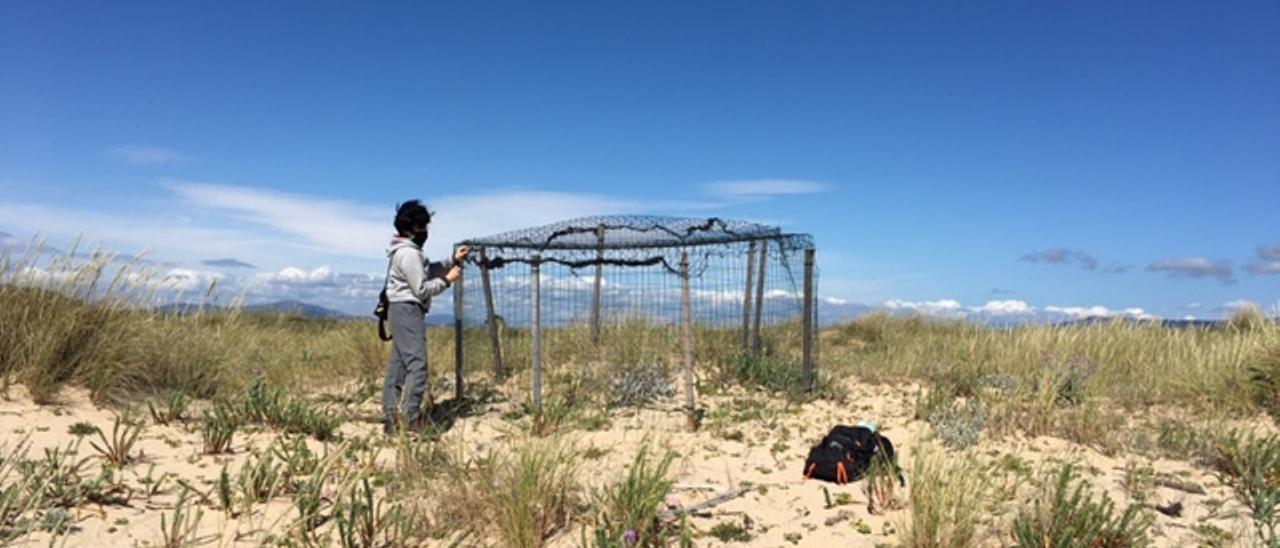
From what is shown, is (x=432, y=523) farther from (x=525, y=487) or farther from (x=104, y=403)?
(x=104, y=403)

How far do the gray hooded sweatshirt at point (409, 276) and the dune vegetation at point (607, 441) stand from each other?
105 centimetres

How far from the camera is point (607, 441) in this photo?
21.2ft

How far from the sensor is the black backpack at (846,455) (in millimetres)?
5230

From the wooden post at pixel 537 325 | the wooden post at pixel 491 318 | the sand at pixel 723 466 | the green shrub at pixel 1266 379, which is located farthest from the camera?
the wooden post at pixel 491 318

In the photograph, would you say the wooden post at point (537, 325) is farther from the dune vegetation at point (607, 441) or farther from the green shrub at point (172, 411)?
the green shrub at point (172, 411)

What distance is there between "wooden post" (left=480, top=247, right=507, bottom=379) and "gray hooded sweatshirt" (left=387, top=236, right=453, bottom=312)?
2.12 metres

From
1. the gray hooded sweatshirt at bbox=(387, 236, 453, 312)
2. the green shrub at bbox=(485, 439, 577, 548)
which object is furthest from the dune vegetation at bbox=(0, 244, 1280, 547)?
the gray hooded sweatshirt at bbox=(387, 236, 453, 312)

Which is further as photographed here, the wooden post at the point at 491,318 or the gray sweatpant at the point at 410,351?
the wooden post at the point at 491,318

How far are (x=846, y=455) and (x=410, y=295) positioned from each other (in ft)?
11.5

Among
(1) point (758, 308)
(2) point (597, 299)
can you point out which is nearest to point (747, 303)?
(1) point (758, 308)

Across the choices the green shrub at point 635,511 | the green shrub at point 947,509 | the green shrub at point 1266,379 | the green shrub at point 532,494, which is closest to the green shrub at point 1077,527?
the green shrub at point 947,509

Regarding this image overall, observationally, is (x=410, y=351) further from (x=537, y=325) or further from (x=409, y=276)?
(x=537, y=325)

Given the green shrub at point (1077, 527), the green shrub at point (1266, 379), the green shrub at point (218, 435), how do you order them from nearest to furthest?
the green shrub at point (1077, 527)
the green shrub at point (218, 435)
the green shrub at point (1266, 379)

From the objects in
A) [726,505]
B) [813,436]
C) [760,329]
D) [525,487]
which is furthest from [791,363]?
[525,487]
